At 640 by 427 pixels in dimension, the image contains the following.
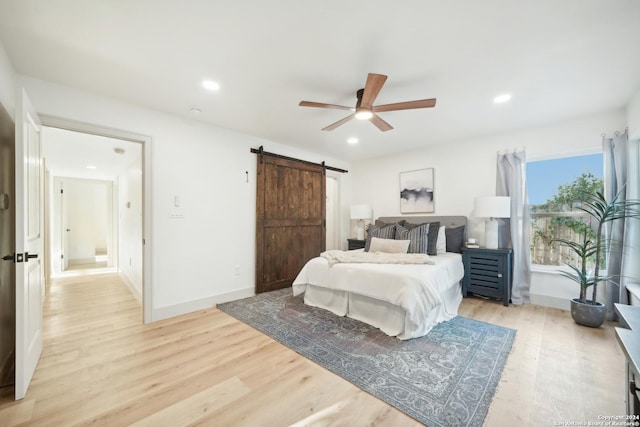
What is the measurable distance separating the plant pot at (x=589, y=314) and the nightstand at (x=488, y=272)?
0.70 metres

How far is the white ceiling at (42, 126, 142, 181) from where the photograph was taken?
361cm

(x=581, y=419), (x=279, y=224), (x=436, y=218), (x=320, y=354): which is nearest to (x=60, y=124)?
(x=279, y=224)

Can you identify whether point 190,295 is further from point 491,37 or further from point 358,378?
point 491,37

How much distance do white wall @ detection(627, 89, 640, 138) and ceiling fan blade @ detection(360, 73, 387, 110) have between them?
106 inches

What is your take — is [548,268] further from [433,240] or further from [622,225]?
[433,240]

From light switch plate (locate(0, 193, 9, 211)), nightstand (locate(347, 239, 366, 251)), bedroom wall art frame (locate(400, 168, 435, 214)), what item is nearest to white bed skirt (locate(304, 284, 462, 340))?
bedroom wall art frame (locate(400, 168, 435, 214))

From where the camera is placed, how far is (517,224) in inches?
140

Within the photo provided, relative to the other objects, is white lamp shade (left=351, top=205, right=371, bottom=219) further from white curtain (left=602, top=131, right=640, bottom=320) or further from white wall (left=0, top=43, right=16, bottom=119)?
white wall (left=0, top=43, right=16, bottom=119)

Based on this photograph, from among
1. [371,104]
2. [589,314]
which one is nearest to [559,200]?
[589,314]

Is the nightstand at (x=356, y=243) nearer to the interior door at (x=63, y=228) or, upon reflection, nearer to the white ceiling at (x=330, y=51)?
the white ceiling at (x=330, y=51)

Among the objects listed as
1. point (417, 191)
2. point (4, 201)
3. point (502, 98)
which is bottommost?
point (4, 201)

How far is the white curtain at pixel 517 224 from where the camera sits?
3486mm

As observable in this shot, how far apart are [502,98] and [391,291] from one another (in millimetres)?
2309

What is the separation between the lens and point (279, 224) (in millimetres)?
4250
